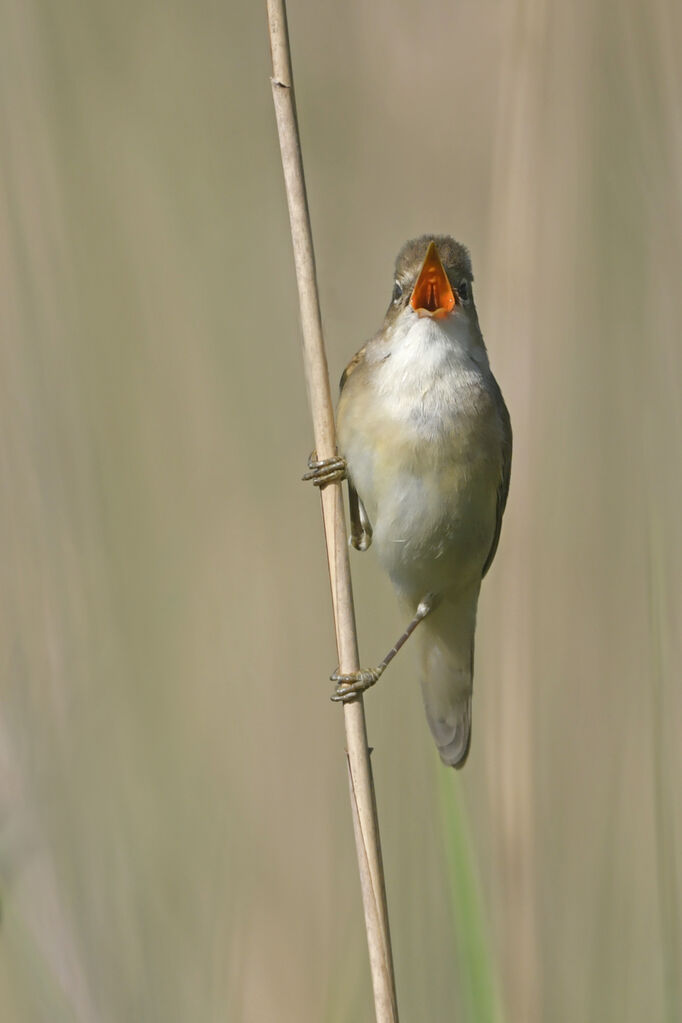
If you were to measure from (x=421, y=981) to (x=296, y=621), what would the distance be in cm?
89

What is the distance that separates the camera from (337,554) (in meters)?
1.97

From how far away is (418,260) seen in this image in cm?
234

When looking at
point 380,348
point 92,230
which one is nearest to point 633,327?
point 380,348

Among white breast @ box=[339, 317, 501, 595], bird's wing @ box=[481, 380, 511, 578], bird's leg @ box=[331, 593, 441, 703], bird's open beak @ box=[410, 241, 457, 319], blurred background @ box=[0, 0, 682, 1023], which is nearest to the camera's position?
bird's leg @ box=[331, 593, 441, 703]

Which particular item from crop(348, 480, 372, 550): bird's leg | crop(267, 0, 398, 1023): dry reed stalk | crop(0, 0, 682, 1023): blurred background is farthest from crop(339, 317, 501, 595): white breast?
crop(267, 0, 398, 1023): dry reed stalk

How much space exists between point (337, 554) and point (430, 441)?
0.54 meters

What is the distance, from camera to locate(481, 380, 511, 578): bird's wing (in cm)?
257

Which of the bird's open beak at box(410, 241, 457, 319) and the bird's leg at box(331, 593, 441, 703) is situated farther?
the bird's open beak at box(410, 241, 457, 319)

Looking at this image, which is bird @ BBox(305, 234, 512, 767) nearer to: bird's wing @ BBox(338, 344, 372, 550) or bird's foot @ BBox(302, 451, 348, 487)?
bird's foot @ BBox(302, 451, 348, 487)

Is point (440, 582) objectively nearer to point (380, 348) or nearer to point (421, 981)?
point (380, 348)

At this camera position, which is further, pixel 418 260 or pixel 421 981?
pixel 418 260

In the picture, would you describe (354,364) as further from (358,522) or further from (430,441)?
(358,522)

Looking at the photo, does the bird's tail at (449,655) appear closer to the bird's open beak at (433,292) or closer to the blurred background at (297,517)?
the blurred background at (297,517)

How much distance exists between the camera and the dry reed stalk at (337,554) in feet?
5.57
